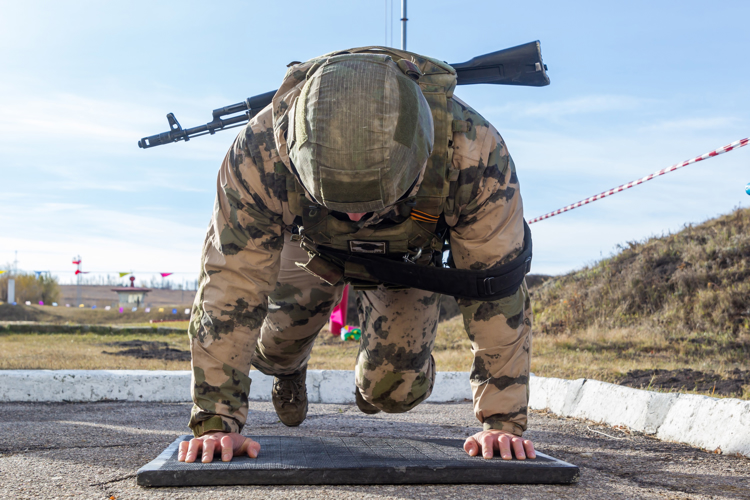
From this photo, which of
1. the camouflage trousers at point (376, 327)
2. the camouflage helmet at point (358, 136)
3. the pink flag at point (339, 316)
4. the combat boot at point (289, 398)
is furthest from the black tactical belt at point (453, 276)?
the pink flag at point (339, 316)

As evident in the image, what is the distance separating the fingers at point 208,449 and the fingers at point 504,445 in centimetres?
108

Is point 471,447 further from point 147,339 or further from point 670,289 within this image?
point 147,339

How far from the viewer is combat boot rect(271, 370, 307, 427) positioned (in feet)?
12.2

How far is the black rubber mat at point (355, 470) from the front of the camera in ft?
6.68

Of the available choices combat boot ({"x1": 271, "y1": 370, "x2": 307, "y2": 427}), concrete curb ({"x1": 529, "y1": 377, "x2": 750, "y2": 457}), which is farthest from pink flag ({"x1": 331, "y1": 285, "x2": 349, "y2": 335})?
combat boot ({"x1": 271, "y1": 370, "x2": 307, "y2": 427})

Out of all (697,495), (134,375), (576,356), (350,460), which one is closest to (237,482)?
(350,460)

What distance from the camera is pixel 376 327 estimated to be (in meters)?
3.30

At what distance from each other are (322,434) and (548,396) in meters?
1.93

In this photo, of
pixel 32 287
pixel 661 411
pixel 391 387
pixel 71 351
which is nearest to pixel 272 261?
pixel 391 387

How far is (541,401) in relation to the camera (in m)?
4.73

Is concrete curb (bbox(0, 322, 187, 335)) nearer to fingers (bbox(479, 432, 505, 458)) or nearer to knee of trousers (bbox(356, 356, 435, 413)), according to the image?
knee of trousers (bbox(356, 356, 435, 413))

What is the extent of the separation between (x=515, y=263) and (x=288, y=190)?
917mm

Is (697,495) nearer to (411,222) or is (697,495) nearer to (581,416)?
(411,222)

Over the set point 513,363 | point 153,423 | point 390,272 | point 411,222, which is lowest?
point 153,423
